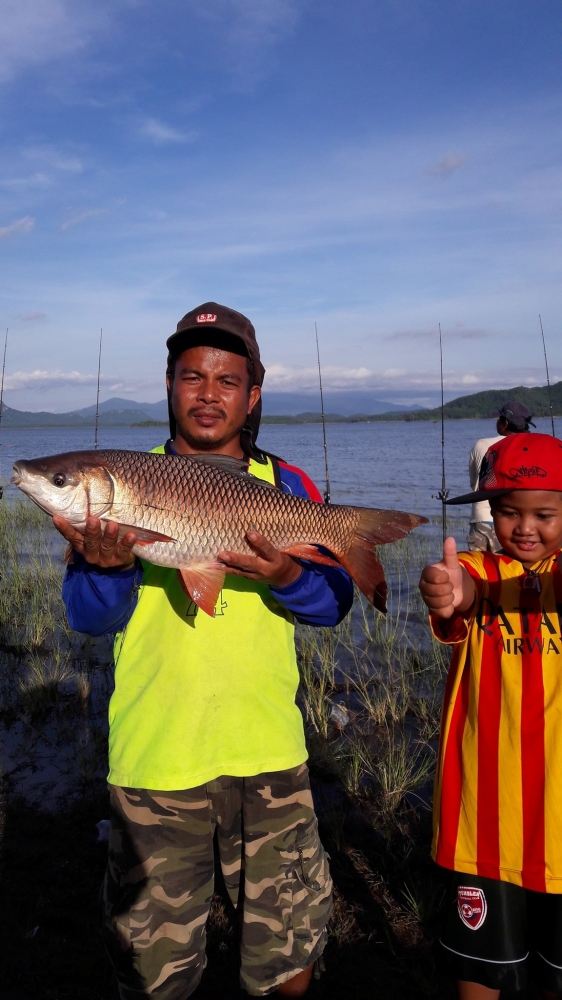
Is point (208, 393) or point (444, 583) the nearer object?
point (444, 583)

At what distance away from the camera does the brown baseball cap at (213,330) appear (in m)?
3.08

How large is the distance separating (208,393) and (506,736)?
6.05ft

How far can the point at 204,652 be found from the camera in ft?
8.96

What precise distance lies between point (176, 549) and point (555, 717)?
159 centimetres

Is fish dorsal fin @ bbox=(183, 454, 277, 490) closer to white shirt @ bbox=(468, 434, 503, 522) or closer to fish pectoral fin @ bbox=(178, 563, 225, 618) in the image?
fish pectoral fin @ bbox=(178, 563, 225, 618)

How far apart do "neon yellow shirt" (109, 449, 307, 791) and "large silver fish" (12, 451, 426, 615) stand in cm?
23

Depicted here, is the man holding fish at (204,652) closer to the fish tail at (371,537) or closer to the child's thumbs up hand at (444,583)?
the fish tail at (371,537)

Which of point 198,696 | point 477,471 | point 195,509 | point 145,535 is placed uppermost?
point 477,471

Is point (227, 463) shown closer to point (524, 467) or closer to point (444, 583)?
point (444, 583)

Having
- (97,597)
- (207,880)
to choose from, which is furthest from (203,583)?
(207,880)

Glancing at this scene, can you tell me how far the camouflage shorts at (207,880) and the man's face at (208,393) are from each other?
4.84ft

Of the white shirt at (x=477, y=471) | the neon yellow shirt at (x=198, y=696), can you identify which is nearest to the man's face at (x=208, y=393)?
the neon yellow shirt at (x=198, y=696)

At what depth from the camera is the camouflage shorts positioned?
98.3 inches

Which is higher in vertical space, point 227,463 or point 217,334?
point 217,334
